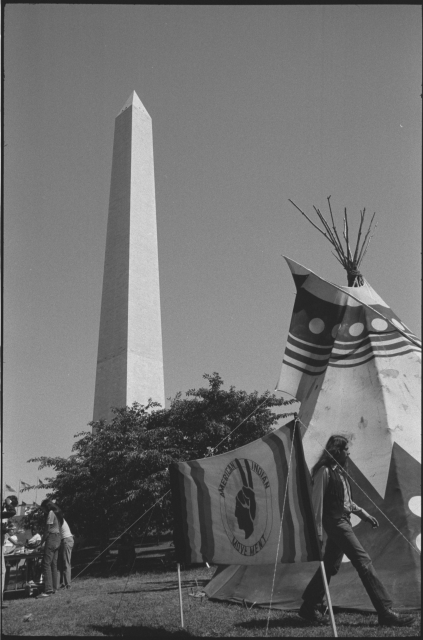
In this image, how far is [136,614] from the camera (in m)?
6.58

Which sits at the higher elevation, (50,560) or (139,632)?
(50,560)

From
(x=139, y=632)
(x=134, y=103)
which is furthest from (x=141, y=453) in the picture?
(x=134, y=103)

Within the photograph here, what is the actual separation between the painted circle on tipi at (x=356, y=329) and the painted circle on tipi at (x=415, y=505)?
228cm

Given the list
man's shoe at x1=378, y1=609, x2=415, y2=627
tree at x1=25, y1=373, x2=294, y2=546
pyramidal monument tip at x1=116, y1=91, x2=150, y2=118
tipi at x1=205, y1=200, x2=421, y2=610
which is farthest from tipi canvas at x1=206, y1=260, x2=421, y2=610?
pyramidal monument tip at x1=116, y1=91, x2=150, y2=118

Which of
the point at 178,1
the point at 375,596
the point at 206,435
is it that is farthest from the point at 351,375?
the point at 206,435

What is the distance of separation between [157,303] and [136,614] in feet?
51.7

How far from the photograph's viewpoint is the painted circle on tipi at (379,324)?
310 inches

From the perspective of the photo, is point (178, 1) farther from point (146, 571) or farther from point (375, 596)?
point (146, 571)

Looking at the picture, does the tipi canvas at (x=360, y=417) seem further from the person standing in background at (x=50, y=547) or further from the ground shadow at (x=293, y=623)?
the person standing in background at (x=50, y=547)

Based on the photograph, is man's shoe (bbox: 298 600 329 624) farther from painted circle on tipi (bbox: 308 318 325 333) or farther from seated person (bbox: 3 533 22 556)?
seated person (bbox: 3 533 22 556)

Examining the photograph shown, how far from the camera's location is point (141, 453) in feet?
45.7

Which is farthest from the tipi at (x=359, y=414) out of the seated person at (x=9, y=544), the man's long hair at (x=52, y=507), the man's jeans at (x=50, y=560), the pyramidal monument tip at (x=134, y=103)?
the pyramidal monument tip at (x=134, y=103)

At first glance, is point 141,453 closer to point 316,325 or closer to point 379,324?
point 316,325

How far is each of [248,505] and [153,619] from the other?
1609 millimetres
